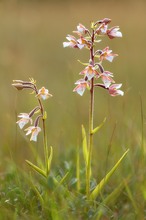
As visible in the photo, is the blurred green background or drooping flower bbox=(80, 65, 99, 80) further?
the blurred green background

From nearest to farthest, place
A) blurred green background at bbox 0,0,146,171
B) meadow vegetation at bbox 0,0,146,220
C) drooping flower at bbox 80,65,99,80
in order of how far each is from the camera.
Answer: drooping flower at bbox 80,65,99,80
meadow vegetation at bbox 0,0,146,220
blurred green background at bbox 0,0,146,171

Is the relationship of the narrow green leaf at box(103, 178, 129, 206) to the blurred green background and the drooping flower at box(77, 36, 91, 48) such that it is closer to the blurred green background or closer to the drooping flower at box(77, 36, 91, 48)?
the blurred green background

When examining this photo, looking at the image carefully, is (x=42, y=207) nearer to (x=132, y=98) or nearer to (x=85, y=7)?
(x=132, y=98)

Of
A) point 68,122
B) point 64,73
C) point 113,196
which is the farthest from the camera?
point 64,73

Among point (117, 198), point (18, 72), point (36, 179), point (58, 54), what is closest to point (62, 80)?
point (18, 72)

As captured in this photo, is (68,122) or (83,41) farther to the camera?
(68,122)

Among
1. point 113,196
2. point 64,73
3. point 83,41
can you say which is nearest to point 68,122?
point 113,196

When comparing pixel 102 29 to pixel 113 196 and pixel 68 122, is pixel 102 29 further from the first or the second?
pixel 68 122

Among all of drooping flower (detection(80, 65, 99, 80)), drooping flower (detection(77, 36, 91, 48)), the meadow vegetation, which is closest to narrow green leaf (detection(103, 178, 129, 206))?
the meadow vegetation

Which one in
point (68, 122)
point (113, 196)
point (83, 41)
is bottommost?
point (113, 196)
